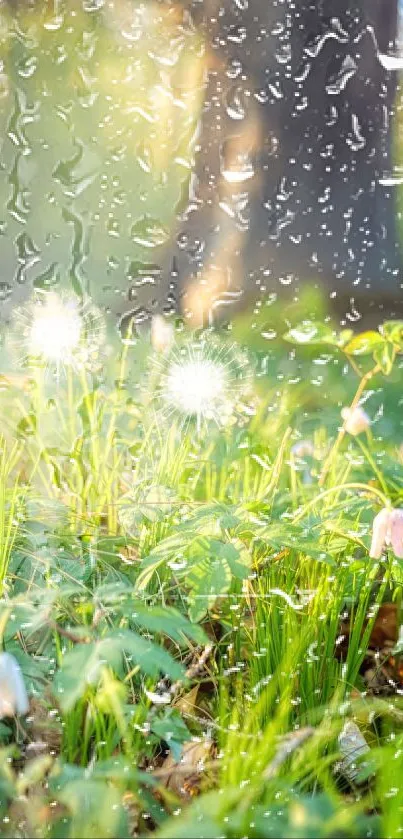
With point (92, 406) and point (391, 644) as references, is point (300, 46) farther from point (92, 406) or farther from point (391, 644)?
point (391, 644)

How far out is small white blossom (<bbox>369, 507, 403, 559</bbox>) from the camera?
998mm

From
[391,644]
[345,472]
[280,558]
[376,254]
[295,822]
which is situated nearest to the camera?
[295,822]

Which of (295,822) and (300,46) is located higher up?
(300,46)

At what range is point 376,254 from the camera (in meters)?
1.66

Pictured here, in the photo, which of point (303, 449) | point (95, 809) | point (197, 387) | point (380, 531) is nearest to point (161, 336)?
point (197, 387)

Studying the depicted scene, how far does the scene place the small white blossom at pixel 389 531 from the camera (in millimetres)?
998

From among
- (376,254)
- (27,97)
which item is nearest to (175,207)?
(27,97)

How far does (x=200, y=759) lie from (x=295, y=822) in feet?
0.87

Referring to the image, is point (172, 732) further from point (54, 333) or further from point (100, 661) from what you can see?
point (54, 333)

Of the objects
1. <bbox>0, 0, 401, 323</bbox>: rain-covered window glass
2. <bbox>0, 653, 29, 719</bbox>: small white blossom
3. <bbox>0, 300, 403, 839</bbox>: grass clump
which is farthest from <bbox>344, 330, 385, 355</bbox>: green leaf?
<bbox>0, 653, 29, 719</bbox>: small white blossom

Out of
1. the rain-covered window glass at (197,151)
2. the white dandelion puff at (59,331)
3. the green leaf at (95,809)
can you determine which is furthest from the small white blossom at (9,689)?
the rain-covered window glass at (197,151)

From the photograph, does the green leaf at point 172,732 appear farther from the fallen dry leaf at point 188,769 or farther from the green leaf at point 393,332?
the green leaf at point 393,332

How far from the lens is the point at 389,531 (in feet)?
3.28

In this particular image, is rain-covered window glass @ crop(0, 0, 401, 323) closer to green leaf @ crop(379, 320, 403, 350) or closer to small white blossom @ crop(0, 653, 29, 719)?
green leaf @ crop(379, 320, 403, 350)
